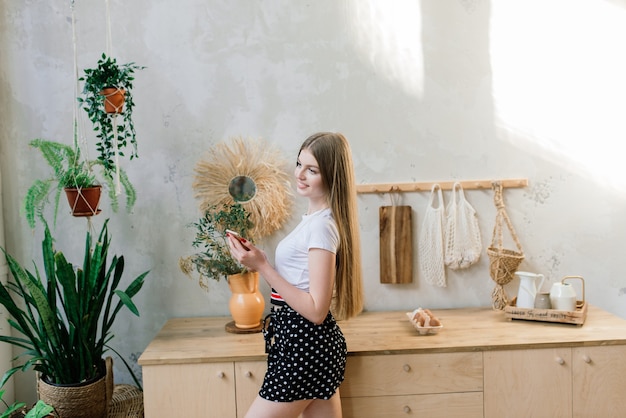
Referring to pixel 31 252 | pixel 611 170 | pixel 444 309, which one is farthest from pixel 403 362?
pixel 31 252

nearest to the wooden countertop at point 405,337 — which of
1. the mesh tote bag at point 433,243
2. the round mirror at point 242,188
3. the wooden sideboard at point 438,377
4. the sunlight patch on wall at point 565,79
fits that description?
the wooden sideboard at point 438,377

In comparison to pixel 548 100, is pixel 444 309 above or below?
below

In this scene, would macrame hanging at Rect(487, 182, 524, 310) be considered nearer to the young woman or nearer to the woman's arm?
the young woman

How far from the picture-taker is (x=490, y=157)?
10.2 feet

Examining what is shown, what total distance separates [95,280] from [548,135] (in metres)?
2.24

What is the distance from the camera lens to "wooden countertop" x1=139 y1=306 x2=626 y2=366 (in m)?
2.55

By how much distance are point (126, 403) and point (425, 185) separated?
175cm

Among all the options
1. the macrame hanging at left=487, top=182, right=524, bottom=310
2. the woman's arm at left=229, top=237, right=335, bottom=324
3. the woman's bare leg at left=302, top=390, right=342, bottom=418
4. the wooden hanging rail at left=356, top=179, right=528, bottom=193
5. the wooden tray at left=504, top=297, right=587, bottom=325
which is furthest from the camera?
the wooden hanging rail at left=356, top=179, right=528, bottom=193

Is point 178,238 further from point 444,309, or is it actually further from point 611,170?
point 611,170

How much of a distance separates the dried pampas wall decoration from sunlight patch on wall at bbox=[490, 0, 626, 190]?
1.14 m

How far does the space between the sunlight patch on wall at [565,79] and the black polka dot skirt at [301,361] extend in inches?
59.4

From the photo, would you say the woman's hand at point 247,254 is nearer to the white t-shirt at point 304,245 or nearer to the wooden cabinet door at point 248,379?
the white t-shirt at point 304,245

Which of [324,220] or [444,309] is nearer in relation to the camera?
[324,220]

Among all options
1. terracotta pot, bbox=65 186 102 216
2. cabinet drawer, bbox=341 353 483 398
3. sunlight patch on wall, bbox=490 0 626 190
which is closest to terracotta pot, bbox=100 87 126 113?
terracotta pot, bbox=65 186 102 216
